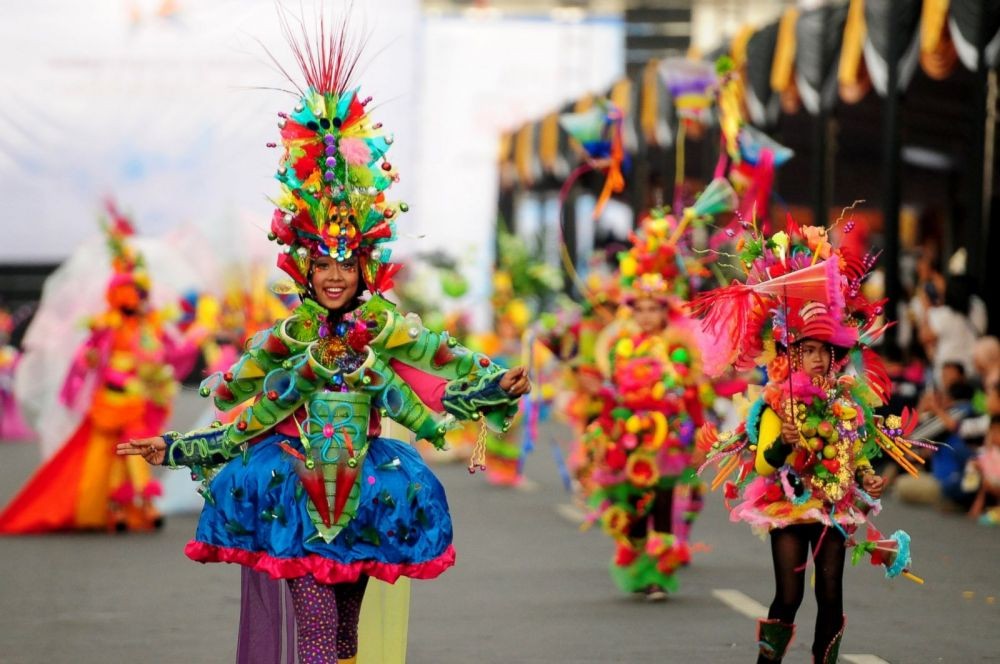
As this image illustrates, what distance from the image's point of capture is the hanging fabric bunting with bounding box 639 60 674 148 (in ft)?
87.0

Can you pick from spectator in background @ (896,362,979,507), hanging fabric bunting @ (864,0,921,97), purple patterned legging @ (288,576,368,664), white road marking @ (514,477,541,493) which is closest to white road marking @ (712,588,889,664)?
purple patterned legging @ (288,576,368,664)

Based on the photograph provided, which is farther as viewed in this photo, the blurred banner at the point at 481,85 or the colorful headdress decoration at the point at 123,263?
the blurred banner at the point at 481,85

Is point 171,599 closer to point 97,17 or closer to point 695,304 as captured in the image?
point 695,304

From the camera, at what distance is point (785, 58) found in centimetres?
2038

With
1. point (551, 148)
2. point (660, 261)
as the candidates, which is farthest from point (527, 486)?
point (551, 148)

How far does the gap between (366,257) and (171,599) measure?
4419mm

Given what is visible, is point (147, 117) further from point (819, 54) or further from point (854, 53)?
point (854, 53)

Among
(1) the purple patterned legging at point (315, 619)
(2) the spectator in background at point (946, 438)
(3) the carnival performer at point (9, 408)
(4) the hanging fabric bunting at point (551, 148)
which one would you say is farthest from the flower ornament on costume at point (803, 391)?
(4) the hanging fabric bunting at point (551, 148)

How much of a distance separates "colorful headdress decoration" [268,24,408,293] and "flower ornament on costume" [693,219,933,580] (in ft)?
4.46

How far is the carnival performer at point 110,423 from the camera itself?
1436 cm

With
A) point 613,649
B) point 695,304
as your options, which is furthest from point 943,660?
point 695,304

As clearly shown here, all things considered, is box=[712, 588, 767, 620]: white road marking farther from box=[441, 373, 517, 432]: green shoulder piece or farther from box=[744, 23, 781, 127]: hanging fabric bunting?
box=[744, 23, 781, 127]: hanging fabric bunting

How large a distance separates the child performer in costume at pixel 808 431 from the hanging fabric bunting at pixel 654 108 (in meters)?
18.9

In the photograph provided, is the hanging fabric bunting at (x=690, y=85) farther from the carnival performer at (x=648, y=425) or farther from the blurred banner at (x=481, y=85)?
the blurred banner at (x=481, y=85)
